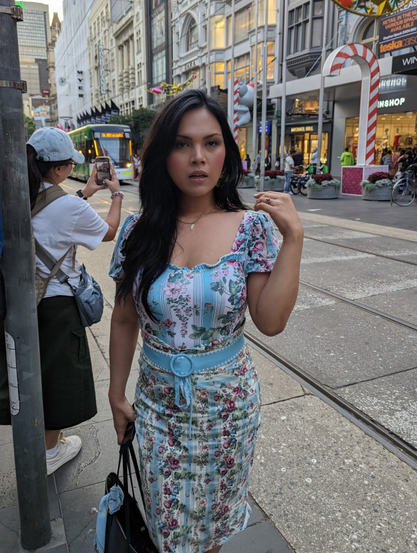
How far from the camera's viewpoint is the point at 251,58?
34.3m

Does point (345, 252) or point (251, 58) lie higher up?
point (251, 58)

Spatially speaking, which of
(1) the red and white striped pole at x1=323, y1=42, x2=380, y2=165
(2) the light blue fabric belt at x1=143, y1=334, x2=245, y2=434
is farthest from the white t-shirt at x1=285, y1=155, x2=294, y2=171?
(2) the light blue fabric belt at x1=143, y1=334, x2=245, y2=434

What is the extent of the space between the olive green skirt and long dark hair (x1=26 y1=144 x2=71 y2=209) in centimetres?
53

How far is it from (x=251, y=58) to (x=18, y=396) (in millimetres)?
36461

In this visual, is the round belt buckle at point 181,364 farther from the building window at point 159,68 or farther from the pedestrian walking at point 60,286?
the building window at point 159,68

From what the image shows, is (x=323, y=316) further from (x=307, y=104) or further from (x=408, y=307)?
(x=307, y=104)

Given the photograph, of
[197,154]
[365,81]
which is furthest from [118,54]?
[197,154]

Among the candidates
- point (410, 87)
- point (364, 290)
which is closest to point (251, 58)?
point (410, 87)

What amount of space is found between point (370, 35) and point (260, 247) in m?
28.9

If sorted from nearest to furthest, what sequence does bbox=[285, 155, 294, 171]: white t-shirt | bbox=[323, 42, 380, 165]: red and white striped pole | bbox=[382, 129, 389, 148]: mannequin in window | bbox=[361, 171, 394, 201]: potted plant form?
bbox=[323, 42, 380, 165]: red and white striped pole, bbox=[361, 171, 394, 201]: potted plant, bbox=[285, 155, 294, 171]: white t-shirt, bbox=[382, 129, 389, 148]: mannequin in window

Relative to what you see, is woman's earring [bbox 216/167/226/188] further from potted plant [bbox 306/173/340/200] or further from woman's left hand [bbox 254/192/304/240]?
potted plant [bbox 306/173/340/200]

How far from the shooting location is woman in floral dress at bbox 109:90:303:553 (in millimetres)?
1512

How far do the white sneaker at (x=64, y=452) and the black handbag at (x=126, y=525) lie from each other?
1133mm

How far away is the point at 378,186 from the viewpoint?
16.5m
